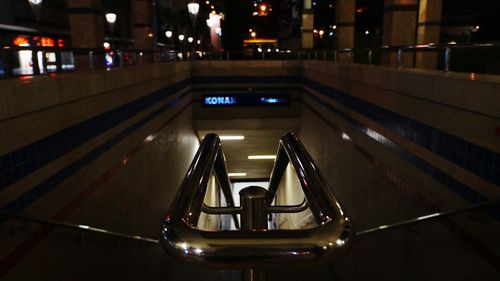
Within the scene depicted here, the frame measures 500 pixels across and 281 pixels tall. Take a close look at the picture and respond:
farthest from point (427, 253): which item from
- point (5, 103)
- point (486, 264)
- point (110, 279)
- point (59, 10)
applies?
point (59, 10)

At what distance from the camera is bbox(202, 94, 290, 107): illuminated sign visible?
50.4ft

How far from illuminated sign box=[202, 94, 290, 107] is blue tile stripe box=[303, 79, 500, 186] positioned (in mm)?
8442

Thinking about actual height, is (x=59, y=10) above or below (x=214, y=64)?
above

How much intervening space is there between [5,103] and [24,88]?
296 mm

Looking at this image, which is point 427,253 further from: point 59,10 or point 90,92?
point 59,10

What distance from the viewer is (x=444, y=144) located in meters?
4.07

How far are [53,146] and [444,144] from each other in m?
3.56

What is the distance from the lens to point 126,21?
43.9m

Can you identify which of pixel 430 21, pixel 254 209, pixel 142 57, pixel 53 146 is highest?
pixel 430 21

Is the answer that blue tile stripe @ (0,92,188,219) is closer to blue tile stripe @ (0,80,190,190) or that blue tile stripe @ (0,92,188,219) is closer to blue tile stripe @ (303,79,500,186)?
blue tile stripe @ (0,80,190,190)

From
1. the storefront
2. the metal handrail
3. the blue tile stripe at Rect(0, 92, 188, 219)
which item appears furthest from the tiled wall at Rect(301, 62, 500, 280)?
the storefront

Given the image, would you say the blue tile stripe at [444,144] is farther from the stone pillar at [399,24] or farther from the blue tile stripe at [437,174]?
the stone pillar at [399,24]

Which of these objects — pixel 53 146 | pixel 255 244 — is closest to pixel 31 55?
pixel 53 146

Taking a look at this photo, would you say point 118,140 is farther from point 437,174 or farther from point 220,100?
point 220,100
